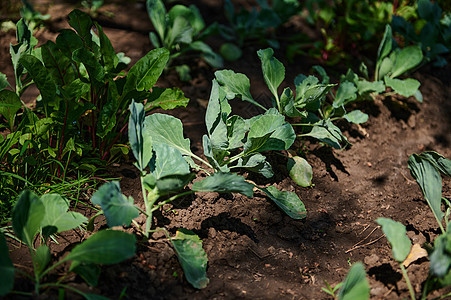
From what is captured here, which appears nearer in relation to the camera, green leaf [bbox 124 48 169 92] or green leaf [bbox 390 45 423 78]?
green leaf [bbox 124 48 169 92]

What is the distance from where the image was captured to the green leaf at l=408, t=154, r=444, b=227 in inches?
70.7

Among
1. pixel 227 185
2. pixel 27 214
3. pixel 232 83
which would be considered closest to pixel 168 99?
pixel 232 83

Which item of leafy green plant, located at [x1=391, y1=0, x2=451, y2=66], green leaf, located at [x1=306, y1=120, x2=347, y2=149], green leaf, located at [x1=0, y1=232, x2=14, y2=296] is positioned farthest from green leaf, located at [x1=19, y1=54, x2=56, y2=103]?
leafy green plant, located at [x1=391, y1=0, x2=451, y2=66]

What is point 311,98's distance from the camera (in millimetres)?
2182

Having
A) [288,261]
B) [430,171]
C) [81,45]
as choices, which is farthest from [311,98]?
[81,45]

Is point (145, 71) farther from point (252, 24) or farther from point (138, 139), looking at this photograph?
point (252, 24)

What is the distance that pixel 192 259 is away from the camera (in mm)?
1628

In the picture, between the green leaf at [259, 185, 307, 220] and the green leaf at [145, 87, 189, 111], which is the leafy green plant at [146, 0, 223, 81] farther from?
the green leaf at [259, 185, 307, 220]

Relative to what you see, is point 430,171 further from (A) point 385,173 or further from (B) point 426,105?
(B) point 426,105

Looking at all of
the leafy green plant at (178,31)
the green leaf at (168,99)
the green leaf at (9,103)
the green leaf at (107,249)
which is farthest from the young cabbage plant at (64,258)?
the leafy green plant at (178,31)

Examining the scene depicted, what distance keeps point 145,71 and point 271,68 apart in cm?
70

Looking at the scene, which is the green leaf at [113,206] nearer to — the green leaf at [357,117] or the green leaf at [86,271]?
the green leaf at [86,271]

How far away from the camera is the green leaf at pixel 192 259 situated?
1590 mm

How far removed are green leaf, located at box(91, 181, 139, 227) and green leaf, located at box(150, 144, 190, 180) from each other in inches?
9.7
